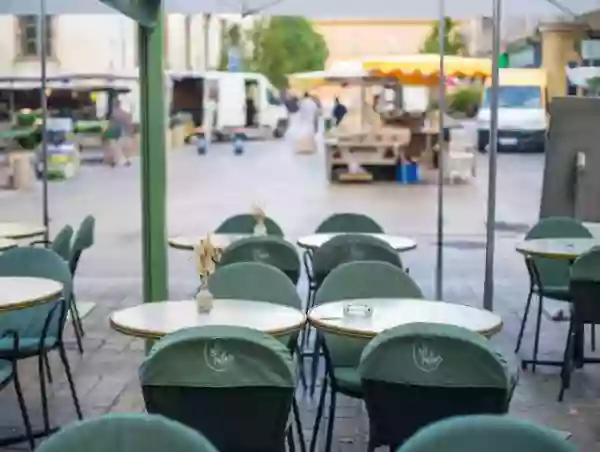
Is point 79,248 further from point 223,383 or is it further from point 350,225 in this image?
point 223,383

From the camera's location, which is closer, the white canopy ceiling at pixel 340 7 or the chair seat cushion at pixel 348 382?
the chair seat cushion at pixel 348 382

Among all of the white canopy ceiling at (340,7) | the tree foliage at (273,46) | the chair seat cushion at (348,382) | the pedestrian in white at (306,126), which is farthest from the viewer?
the tree foliage at (273,46)

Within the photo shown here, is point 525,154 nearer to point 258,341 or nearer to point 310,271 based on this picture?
point 310,271

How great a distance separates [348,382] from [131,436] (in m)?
2.06

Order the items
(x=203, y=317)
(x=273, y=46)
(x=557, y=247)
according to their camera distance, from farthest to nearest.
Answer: (x=273, y=46) → (x=557, y=247) → (x=203, y=317)

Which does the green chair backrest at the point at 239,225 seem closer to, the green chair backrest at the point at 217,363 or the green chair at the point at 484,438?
the green chair backrest at the point at 217,363

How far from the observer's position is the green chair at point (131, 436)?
97.9 inches

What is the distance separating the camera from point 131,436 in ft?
8.27

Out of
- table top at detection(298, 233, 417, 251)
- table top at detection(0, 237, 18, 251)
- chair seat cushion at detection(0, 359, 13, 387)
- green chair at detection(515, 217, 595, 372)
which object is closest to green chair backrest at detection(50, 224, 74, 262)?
table top at detection(0, 237, 18, 251)

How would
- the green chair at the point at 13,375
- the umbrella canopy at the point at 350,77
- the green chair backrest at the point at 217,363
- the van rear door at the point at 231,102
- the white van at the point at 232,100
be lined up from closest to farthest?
the green chair backrest at the point at 217,363 → the green chair at the point at 13,375 → the umbrella canopy at the point at 350,77 → the van rear door at the point at 231,102 → the white van at the point at 232,100

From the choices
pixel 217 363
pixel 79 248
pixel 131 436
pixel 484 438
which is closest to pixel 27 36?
pixel 79 248

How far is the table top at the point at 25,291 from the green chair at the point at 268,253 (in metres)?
1.22

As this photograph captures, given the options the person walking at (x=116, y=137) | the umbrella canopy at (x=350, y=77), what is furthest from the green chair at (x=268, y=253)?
the person walking at (x=116, y=137)

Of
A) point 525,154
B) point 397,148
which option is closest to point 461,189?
point 397,148
